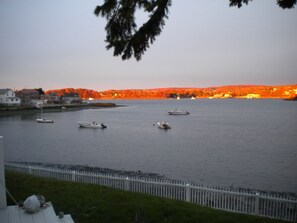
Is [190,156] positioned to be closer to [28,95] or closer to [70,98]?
[28,95]

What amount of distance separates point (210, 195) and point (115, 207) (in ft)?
15.9

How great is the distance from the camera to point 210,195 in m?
13.6

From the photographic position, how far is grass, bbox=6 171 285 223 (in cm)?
1006

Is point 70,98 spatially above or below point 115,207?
above

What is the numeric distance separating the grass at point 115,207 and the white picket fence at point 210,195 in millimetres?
1449

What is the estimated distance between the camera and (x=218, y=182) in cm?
2555

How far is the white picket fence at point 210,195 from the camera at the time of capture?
12.0 meters

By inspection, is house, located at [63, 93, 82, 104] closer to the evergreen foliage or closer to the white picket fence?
the white picket fence

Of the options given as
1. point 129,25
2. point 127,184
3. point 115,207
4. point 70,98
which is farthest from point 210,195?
point 70,98

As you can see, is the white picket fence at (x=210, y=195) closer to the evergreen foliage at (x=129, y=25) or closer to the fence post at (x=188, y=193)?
the fence post at (x=188, y=193)

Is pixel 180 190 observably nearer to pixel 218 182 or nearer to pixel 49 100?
pixel 218 182

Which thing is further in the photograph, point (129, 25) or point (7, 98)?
point (7, 98)

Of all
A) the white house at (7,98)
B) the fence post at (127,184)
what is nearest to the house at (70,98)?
the white house at (7,98)

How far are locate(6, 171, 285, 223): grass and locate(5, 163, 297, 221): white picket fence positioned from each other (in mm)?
1449
